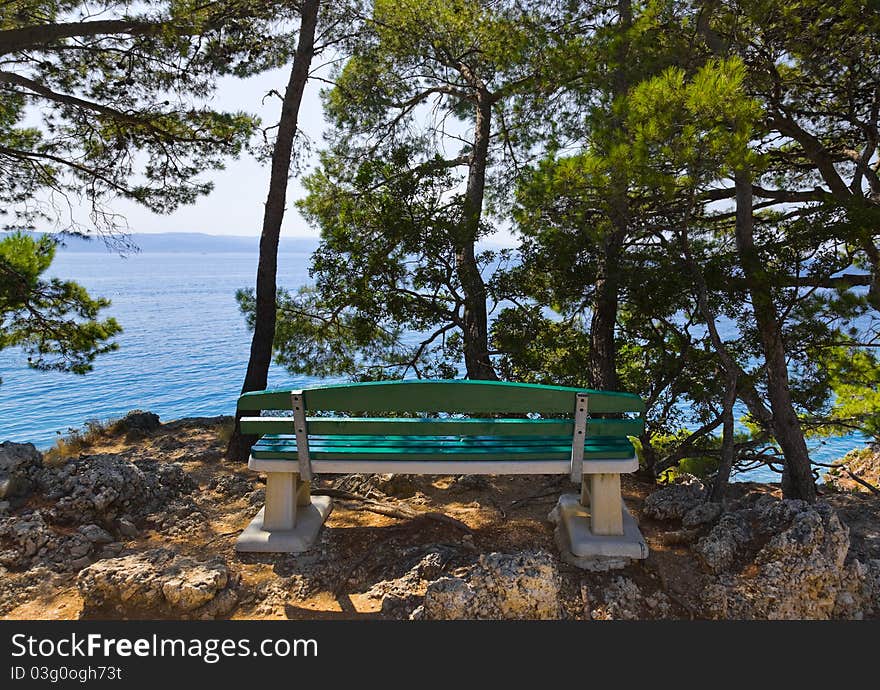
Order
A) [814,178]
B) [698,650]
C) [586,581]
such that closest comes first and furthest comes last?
[698,650], [586,581], [814,178]

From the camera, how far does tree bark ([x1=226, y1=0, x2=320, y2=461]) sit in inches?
228

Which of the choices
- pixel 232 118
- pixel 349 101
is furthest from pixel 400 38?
pixel 232 118

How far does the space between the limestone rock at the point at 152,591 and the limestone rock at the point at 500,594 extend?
100cm

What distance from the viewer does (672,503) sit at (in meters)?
3.72

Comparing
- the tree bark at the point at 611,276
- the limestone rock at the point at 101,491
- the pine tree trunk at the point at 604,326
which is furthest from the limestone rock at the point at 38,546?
the pine tree trunk at the point at 604,326

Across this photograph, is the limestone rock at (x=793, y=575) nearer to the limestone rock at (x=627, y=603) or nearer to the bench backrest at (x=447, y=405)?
the limestone rock at (x=627, y=603)

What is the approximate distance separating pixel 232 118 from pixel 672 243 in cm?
507

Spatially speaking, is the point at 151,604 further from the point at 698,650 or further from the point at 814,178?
the point at 814,178

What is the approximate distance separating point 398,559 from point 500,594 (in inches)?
28.3

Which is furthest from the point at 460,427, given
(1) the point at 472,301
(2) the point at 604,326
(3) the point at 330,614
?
(1) the point at 472,301

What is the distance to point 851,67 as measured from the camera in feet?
18.8

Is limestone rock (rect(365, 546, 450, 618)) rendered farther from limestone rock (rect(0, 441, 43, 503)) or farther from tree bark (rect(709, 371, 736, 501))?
limestone rock (rect(0, 441, 43, 503))

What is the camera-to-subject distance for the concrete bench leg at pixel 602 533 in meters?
3.01

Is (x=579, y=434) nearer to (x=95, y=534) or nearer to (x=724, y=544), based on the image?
(x=724, y=544)
